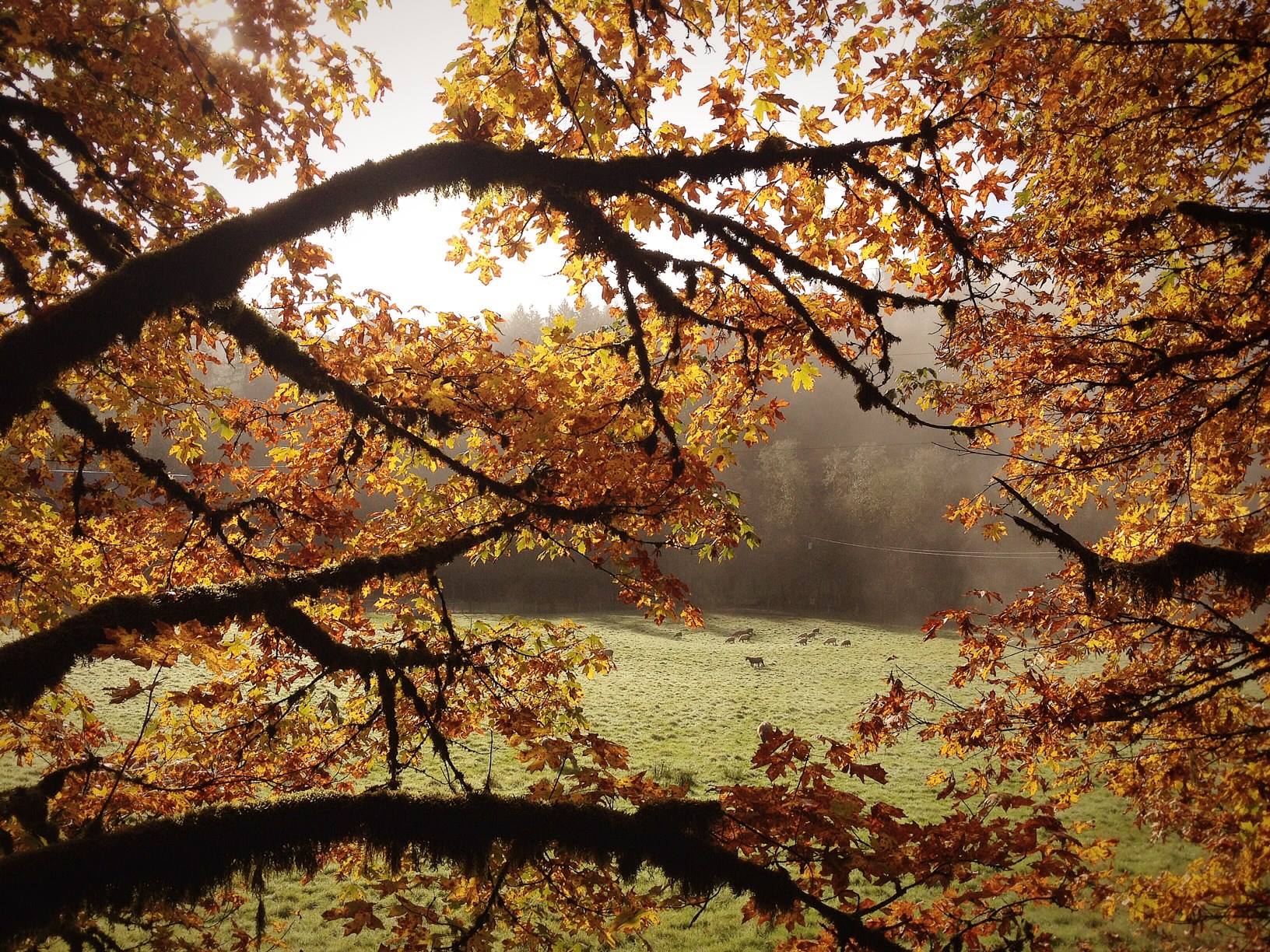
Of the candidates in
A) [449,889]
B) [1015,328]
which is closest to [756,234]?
[1015,328]

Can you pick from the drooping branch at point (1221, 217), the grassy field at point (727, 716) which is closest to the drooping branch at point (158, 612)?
the grassy field at point (727, 716)

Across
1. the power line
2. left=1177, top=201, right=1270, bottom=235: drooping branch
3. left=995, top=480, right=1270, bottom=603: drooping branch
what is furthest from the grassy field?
the power line

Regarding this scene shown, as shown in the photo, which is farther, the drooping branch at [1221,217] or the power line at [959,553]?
the power line at [959,553]

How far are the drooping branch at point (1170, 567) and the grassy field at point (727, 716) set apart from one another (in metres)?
2.47

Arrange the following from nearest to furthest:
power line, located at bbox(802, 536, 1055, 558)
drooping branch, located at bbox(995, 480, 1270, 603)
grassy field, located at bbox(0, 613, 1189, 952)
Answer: drooping branch, located at bbox(995, 480, 1270, 603) < grassy field, located at bbox(0, 613, 1189, 952) < power line, located at bbox(802, 536, 1055, 558)

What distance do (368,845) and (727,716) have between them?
15522 mm

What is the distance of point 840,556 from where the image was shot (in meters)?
44.0

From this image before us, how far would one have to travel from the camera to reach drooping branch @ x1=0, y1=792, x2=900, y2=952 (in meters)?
1.99

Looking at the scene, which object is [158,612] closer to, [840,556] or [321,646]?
[321,646]

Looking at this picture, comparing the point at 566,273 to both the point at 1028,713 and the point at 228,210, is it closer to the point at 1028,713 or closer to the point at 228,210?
the point at 228,210

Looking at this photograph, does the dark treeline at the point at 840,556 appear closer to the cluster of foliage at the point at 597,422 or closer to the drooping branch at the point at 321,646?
the cluster of foliage at the point at 597,422

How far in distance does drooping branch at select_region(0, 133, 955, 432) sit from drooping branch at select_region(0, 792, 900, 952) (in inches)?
71.8

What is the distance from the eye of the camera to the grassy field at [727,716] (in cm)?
768

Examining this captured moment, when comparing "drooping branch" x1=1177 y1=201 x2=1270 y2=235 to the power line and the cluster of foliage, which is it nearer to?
the cluster of foliage
